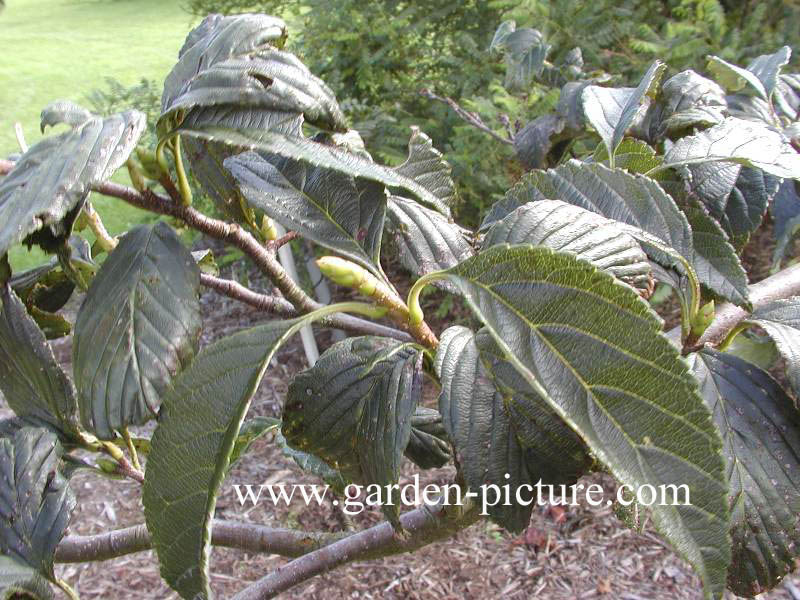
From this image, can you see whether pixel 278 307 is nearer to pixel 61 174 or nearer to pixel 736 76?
pixel 61 174

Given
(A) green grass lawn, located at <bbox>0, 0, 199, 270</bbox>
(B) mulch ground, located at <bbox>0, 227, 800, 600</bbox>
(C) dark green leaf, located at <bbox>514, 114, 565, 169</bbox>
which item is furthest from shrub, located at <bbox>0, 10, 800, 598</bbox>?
(A) green grass lawn, located at <bbox>0, 0, 199, 270</bbox>

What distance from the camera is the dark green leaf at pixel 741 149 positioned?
498 millimetres

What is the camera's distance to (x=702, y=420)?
0.32 meters

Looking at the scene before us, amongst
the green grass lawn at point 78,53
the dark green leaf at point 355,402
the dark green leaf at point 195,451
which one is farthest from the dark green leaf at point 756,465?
the green grass lawn at point 78,53

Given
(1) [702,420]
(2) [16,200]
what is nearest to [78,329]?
(2) [16,200]


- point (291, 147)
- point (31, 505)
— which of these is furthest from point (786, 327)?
point (31, 505)

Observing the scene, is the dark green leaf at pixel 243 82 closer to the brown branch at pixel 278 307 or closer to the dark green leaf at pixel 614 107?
the brown branch at pixel 278 307

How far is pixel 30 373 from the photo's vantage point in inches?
→ 21.8

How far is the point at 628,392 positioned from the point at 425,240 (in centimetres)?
23

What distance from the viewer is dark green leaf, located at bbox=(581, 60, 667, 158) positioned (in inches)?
24.7

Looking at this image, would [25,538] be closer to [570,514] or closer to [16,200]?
[16,200]

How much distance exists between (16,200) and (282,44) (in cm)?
26

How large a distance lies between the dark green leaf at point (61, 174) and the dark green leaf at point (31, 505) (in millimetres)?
246

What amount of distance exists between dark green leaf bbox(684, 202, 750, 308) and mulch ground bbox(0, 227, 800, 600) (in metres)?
1.30
